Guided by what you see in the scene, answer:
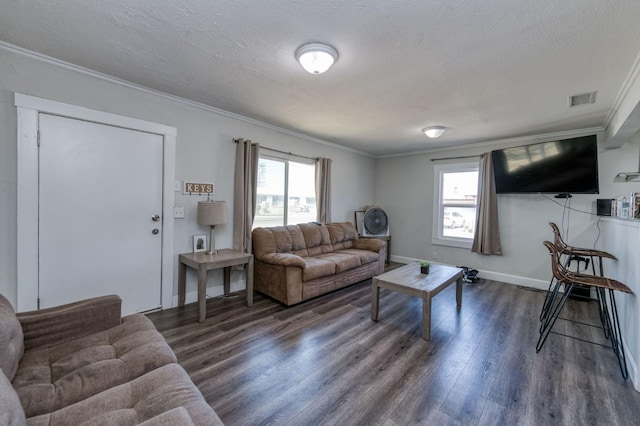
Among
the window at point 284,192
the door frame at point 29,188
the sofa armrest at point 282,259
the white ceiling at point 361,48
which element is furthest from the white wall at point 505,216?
the door frame at point 29,188

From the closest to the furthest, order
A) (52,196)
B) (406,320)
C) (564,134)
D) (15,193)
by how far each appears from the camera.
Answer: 1. (15,193)
2. (52,196)
3. (406,320)
4. (564,134)

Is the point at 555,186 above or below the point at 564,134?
below

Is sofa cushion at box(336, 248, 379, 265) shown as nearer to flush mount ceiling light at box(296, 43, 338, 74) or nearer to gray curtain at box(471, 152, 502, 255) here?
gray curtain at box(471, 152, 502, 255)

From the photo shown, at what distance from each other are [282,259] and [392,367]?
1712 millimetres

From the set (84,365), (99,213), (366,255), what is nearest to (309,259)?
(366,255)

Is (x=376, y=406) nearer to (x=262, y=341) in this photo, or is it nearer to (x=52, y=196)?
(x=262, y=341)

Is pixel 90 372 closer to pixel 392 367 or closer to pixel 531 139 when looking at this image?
pixel 392 367

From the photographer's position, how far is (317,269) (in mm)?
3404

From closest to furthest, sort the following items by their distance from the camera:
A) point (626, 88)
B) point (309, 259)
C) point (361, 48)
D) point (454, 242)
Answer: point (361, 48), point (626, 88), point (309, 259), point (454, 242)

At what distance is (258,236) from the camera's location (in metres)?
3.67

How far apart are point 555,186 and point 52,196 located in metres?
5.95

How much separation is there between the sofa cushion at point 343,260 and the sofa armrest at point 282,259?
60 centimetres

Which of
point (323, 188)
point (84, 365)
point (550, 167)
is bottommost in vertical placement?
point (84, 365)

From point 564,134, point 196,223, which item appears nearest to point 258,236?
point 196,223
